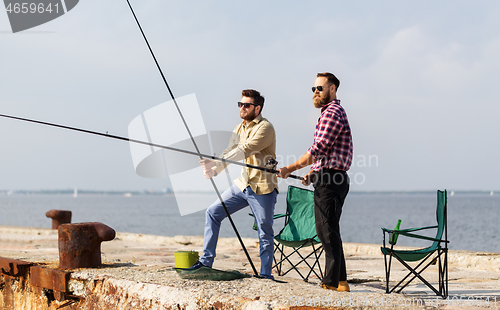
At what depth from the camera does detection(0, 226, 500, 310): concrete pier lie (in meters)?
2.85

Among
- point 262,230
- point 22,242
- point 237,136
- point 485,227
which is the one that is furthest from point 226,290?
point 485,227

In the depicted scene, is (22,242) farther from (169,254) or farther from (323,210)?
(323,210)

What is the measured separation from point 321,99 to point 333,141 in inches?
15.3

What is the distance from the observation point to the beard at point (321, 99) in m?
3.59

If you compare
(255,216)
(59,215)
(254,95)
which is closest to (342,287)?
(255,216)

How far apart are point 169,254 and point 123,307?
3.20m

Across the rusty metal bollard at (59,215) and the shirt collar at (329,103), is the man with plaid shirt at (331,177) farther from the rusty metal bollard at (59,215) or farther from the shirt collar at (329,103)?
the rusty metal bollard at (59,215)

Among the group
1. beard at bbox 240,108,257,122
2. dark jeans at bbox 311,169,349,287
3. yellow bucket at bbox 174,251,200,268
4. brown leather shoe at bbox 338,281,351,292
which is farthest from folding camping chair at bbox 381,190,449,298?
yellow bucket at bbox 174,251,200,268

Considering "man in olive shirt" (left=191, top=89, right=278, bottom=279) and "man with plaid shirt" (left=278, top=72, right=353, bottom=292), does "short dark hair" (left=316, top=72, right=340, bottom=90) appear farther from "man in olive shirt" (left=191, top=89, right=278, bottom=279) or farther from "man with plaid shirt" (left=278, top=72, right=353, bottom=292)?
"man in olive shirt" (left=191, top=89, right=278, bottom=279)

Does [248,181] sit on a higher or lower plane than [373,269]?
higher

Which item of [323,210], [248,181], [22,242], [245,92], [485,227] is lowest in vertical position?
[485,227]

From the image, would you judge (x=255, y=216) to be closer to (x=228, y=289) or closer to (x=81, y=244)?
(x=228, y=289)

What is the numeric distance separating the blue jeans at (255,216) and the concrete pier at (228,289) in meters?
0.34

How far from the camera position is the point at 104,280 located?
3.71 metres
